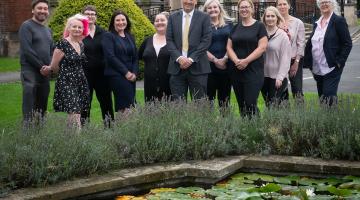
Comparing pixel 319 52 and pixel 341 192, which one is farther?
pixel 319 52

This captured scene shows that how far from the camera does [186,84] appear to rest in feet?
26.1

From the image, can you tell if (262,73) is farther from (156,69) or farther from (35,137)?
(35,137)

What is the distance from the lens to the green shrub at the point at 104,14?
→ 15315 millimetres

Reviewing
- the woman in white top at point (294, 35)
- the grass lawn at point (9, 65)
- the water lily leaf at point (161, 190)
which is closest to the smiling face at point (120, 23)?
the woman in white top at point (294, 35)

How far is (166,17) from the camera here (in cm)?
840

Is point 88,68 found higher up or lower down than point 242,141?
higher up

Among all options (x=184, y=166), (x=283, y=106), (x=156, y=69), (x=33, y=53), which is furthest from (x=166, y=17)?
(x=184, y=166)

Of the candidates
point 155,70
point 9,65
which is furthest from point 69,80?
point 9,65

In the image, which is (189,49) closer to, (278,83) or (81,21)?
(278,83)

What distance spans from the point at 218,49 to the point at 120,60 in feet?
4.31

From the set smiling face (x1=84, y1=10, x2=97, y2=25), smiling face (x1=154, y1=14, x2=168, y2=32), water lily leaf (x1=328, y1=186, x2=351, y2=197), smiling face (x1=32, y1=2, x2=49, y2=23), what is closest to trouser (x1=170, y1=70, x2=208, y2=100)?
smiling face (x1=154, y1=14, x2=168, y2=32)

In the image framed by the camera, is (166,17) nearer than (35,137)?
No

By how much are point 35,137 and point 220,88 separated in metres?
3.59

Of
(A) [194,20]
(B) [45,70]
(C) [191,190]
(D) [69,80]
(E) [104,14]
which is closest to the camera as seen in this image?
(C) [191,190]
